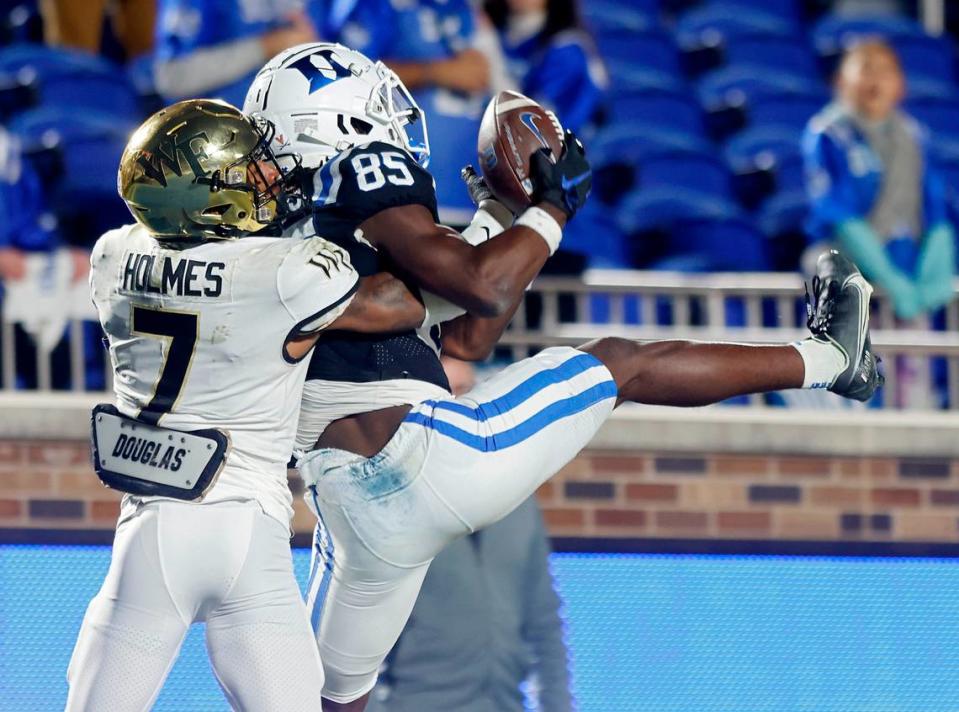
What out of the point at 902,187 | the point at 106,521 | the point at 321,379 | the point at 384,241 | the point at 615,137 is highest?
the point at 384,241

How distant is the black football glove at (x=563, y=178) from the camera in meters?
3.67

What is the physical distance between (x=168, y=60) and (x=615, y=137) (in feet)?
9.39

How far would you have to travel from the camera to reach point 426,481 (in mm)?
3479

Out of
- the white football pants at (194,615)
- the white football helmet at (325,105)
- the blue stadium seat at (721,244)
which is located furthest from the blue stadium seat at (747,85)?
the white football pants at (194,615)

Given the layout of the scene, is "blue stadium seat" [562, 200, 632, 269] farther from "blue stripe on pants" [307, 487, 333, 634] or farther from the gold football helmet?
the gold football helmet

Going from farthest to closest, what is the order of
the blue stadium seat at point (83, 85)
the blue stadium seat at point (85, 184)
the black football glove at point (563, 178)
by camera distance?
the blue stadium seat at point (83, 85), the blue stadium seat at point (85, 184), the black football glove at point (563, 178)

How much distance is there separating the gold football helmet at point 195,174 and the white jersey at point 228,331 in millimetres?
51

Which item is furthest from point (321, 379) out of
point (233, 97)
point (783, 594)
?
point (233, 97)

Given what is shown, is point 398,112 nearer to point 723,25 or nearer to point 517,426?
point 517,426

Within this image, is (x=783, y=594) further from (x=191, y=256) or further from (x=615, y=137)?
(x=615, y=137)

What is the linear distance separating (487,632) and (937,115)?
6.66m

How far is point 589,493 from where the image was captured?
688 centimetres

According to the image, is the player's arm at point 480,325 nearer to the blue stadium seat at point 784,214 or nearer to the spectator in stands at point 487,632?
the spectator in stands at point 487,632

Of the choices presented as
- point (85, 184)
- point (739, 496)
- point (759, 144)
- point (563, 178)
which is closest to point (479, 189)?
point (563, 178)
